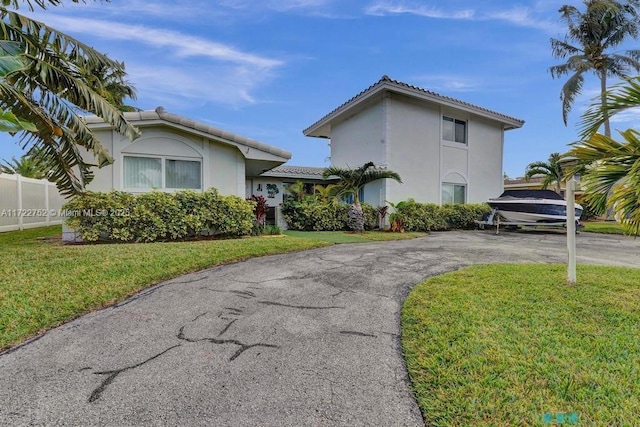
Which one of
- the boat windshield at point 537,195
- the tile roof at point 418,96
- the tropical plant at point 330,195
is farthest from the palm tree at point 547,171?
the tropical plant at point 330,195

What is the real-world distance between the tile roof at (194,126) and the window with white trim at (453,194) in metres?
9.14

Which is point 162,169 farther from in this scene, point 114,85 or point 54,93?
point 114,85

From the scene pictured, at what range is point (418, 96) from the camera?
14.5 metres

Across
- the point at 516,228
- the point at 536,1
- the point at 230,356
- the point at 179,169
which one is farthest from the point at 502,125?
the point at 230,356

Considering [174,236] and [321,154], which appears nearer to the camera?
[174,236]

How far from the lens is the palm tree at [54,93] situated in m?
6.53

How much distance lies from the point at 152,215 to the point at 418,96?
474 inches

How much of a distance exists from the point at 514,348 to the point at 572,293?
231 centimetres

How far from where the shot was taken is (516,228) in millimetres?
16203

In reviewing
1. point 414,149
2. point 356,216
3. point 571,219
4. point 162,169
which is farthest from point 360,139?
point 571,219

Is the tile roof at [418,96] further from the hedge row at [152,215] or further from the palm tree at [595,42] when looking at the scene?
the hedge row at [152,215]

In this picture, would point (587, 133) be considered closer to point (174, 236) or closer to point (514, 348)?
point (514, 348)

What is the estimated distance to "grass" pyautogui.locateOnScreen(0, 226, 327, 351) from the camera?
391 centimetres

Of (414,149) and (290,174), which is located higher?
(414,149)
